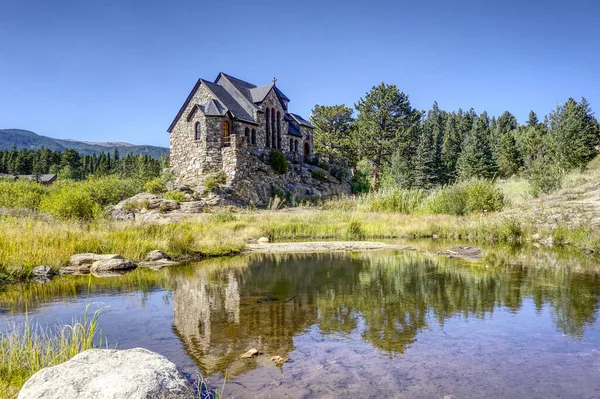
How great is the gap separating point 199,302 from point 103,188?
2460 cm

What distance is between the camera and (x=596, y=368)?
16.6 feet

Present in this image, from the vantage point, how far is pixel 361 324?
6.82 metres

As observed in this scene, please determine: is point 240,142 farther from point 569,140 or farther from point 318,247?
point 569,140

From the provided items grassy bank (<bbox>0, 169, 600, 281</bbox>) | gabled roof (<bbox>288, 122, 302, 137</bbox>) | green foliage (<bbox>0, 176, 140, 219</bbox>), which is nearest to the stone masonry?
gabled roof (<bbox>288, 122, 302, 137</bbox>)

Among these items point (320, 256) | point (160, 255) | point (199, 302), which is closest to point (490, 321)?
point (199, 302)

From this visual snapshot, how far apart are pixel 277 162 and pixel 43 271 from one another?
27.1 meters

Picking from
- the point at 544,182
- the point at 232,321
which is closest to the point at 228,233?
the point at 232,321

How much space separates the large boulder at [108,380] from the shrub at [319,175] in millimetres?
37063

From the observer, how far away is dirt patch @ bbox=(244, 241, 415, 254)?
53.2ft

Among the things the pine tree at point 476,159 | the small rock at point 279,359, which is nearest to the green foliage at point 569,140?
the pine tree at point 476,159

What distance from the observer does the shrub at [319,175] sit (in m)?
40.3

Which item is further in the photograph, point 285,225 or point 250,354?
point 285,225

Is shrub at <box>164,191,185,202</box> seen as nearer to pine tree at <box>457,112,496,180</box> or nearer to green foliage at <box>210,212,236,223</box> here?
green foliage at <box>210,212,236,223</box>

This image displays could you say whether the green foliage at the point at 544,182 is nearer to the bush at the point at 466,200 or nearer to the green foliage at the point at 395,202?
the bush at the point at 466,200
